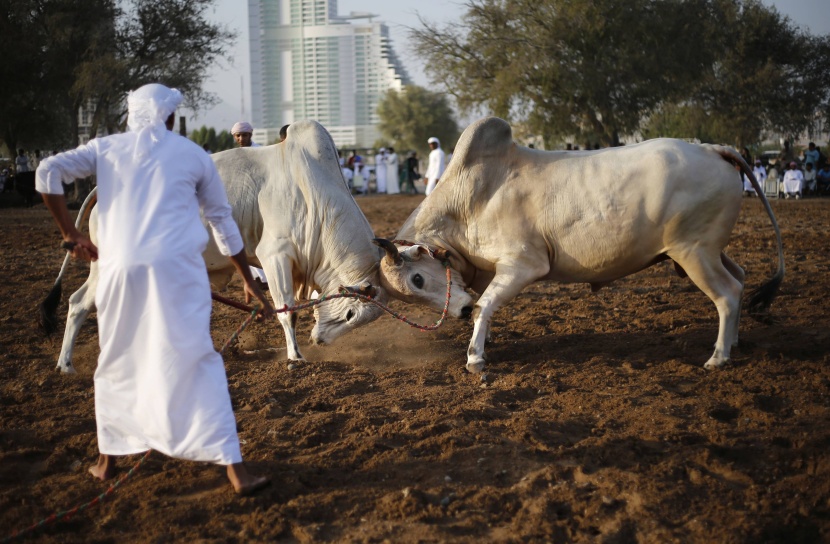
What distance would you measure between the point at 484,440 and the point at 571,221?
2.11 meters

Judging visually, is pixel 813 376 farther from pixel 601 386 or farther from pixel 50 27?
pixel 50 27

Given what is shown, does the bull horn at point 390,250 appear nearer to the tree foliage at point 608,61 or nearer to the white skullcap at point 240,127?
the white skullcap at point 240,127

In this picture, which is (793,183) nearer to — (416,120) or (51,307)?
(51,307)

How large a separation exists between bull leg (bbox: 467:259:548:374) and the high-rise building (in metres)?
78.2

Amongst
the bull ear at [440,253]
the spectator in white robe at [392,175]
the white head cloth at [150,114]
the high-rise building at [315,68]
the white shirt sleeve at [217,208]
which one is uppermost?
the high-rise building at [315,68]

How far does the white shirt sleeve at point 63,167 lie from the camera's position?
369 cm

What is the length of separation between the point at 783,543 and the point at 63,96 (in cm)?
2332

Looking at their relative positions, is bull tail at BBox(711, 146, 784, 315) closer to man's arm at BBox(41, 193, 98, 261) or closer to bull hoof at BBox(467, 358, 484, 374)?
bull hoof at BBox(467, 358, 484, 374)

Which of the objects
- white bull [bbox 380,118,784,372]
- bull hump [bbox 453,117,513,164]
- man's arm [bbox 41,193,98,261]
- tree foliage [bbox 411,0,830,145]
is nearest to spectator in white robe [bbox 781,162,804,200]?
tree foliage [bbox 411,0,830,145]

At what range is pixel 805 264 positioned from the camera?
31.6 feet

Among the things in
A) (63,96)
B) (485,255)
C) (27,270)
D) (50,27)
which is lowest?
(27,270)

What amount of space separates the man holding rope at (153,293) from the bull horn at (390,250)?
8.06ft

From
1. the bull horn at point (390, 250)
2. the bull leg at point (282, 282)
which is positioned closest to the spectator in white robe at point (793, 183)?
the bull horn at point (390, 250)

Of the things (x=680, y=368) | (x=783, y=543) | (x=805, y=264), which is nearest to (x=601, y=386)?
(x=680, y=368)
